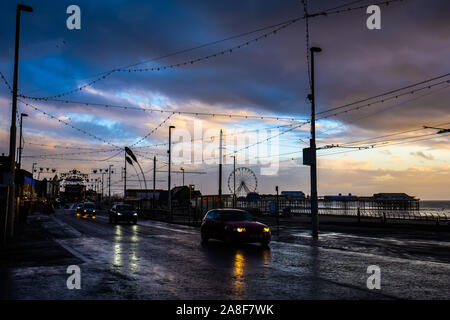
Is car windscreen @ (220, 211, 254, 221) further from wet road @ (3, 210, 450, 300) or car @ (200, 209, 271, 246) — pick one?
wet road @ (3, 210, 450, 300)

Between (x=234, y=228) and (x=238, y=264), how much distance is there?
508 cm

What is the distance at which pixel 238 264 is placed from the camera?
36.3 ft

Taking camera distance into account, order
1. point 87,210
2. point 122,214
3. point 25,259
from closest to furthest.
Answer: point 25,259, point 122,214, point 87,210

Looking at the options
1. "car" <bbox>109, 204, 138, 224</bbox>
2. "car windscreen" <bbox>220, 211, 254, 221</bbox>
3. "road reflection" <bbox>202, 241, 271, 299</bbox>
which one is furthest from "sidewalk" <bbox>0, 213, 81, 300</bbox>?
"car" <bbox>109, 204, 138, 224</bbox>


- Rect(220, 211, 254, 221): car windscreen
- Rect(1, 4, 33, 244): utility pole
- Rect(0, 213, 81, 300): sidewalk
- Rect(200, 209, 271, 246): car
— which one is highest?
Rect(1, 4, 33, 244): utility pole

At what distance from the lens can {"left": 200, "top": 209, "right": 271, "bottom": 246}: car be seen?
631 inches

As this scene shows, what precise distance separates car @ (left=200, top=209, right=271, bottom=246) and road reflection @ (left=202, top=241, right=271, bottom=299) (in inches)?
19.1

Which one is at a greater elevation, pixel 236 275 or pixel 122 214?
pixel 122 214

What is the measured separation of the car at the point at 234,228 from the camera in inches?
631

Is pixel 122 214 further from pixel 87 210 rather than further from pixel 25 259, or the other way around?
pixel 25 259

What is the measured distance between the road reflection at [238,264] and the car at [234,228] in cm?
49

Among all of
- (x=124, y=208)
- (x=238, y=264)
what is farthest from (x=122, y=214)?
(x=238, y=264)
